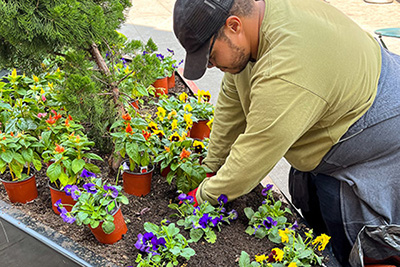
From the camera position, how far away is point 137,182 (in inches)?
76.0

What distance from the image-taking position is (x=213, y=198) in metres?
1.65

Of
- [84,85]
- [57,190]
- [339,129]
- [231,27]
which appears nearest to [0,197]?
[57,190]

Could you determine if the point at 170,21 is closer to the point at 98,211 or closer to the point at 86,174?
the point at 86,174

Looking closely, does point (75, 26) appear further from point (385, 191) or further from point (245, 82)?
point (385, 191)

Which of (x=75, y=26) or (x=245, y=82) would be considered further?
(x=75, y=26)

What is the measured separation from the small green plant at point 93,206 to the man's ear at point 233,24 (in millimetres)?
771

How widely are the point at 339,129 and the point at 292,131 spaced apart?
0.26 meters

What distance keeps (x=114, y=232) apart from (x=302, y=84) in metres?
0.93

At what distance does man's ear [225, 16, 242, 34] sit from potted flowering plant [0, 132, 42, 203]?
1053mm

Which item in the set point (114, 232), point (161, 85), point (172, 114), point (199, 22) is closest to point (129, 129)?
point (114, 232)

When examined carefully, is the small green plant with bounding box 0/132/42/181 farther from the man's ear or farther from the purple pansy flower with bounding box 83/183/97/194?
the man's ear

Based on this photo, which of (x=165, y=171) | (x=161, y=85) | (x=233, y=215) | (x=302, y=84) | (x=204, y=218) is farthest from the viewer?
(x=161, y=85)

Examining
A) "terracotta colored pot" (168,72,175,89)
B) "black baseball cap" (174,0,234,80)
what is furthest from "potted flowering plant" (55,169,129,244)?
"terracotta colored pot" (168,72,175,89)

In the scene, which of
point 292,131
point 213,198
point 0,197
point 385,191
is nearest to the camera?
point 292,131
